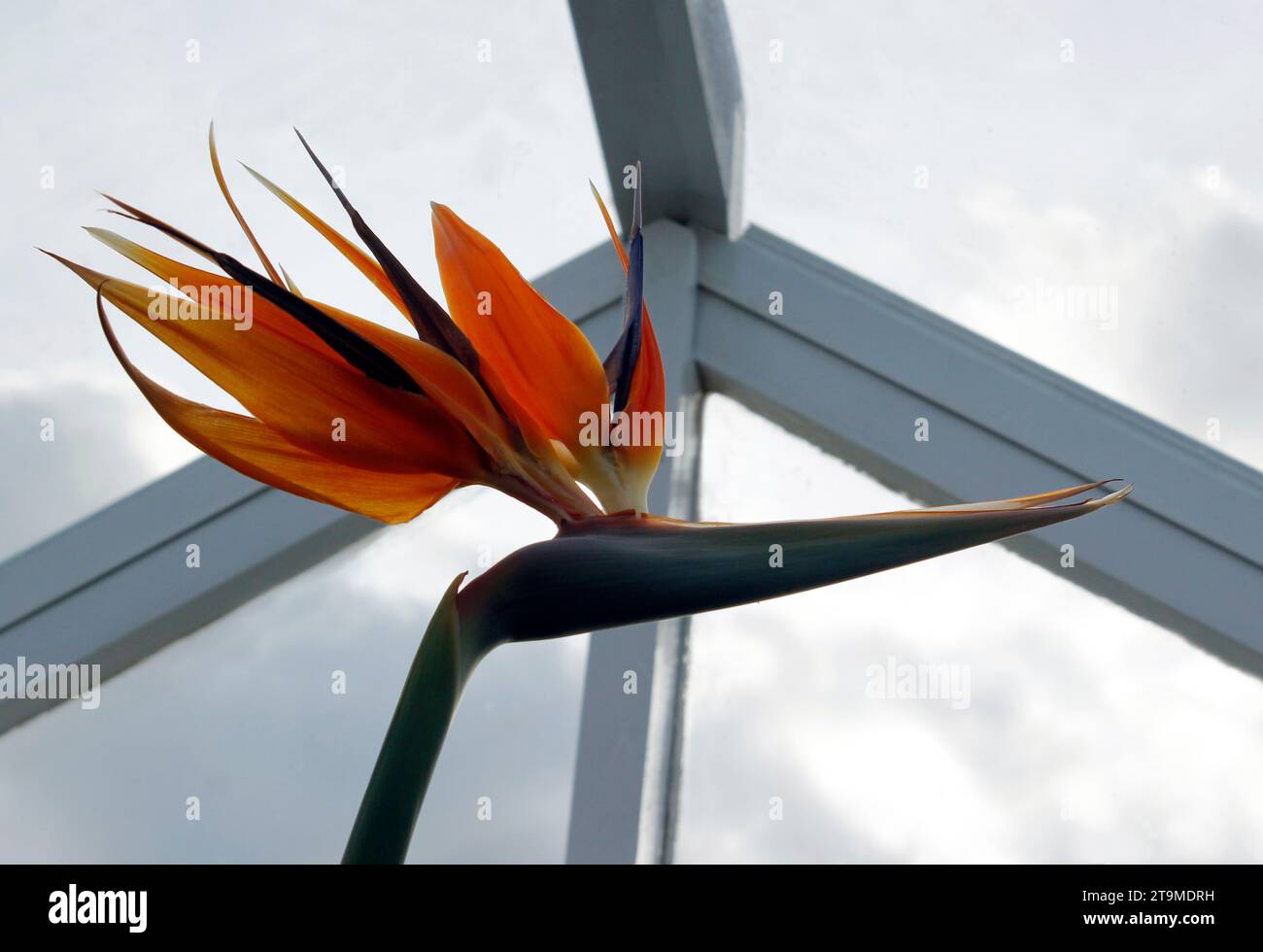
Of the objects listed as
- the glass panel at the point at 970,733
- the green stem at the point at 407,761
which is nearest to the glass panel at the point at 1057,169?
the glass panel at the point at 970,733

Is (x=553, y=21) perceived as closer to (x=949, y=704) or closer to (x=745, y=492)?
(x=745, y=492)

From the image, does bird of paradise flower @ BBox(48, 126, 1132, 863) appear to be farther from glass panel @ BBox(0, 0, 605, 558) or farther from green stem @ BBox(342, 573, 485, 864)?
glass panel @ BBox(0, 0, 605, 558)

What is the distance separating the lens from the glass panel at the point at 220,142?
4.64 ft

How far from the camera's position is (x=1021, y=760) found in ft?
4.09

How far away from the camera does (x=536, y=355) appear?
36 cm

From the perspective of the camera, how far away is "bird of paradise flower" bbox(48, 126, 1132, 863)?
258 millimetres

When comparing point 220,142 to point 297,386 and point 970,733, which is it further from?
point 297,386

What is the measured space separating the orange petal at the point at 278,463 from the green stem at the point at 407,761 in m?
0.06

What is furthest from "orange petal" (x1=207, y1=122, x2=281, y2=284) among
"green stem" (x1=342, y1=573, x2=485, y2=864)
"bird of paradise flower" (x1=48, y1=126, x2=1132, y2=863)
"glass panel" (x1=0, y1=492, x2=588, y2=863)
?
"glass panel" (x1=0, y1=492, x2=588, y2=863)

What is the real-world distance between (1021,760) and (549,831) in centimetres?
53

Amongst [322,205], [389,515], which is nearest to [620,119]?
[322,205]

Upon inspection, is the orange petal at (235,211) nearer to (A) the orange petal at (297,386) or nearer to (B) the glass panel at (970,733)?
(A) the orange petal at (297,386)

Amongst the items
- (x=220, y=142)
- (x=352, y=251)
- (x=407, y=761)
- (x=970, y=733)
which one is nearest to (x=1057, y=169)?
(x=970, y=733)

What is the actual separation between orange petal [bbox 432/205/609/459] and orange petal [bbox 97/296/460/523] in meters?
0.04
